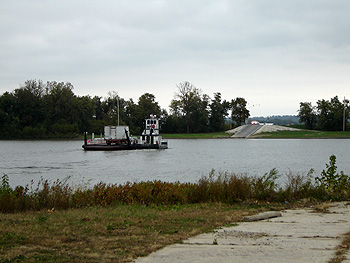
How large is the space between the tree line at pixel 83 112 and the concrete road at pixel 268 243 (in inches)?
4264

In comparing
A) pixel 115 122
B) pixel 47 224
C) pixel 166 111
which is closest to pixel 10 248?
pixel 47 224

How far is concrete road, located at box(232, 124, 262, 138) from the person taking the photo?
121688 mm

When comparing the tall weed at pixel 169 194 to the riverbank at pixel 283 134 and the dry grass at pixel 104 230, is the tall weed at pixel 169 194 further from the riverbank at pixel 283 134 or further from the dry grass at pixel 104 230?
the riverbank at pixel 283 134

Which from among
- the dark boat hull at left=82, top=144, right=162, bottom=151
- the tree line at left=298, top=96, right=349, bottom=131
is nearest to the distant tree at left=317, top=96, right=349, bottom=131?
the tree line at left=298, top=96, right=349, bottom=131

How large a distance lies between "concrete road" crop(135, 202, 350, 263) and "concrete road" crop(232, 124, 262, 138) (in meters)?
111

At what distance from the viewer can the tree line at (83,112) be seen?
119375mm

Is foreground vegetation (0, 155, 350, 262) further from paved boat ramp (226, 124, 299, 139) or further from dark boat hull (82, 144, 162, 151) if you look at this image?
paved boat ramp (226, 124, 299, 139)

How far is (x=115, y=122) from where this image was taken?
117688mm

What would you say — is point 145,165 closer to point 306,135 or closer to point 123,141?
point 123,141

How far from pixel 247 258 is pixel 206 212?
563 cm

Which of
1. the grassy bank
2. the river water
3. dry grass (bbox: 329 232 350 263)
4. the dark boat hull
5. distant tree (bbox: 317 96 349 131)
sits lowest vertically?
the river water

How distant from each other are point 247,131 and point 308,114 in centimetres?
1855

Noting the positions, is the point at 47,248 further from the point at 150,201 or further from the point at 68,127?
the point at 68,127

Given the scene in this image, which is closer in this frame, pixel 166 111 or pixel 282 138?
pixel 282 138
